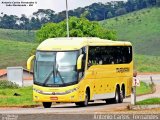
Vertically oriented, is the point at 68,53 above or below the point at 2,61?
above

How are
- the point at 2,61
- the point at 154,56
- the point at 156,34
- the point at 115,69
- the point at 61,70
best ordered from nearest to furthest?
the point at 61,70 → the point at 115,69 → the point at 2,61 → the point at 154,56 → the point at 156,34

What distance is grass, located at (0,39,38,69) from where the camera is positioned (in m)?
133

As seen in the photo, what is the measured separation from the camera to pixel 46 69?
128 ft

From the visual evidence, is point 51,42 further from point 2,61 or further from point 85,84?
point 2,61

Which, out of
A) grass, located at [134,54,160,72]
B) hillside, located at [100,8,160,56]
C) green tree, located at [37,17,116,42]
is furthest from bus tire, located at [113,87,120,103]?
hillside, located at [100,8,160,56]

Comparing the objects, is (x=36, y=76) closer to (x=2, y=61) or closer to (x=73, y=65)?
(x=73, y=65)

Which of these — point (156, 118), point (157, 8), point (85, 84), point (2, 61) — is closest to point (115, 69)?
point (85, 84)

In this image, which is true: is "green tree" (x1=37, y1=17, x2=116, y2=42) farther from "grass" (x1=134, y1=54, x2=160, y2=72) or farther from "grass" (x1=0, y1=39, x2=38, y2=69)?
"grass" (x1=134, y1=54, x2=160, y2=72)

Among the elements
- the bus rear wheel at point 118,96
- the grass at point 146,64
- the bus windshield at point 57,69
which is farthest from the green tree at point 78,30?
the bus windshield at point 57,69

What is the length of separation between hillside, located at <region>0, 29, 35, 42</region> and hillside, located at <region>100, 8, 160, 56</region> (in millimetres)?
18586

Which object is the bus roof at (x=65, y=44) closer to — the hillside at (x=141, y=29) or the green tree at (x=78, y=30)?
the green tree at (x=78, y=30)

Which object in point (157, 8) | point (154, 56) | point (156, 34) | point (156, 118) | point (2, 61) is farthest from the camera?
point (157, 8)

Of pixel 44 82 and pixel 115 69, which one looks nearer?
pixel 44 82

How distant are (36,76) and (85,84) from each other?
2595 mm
